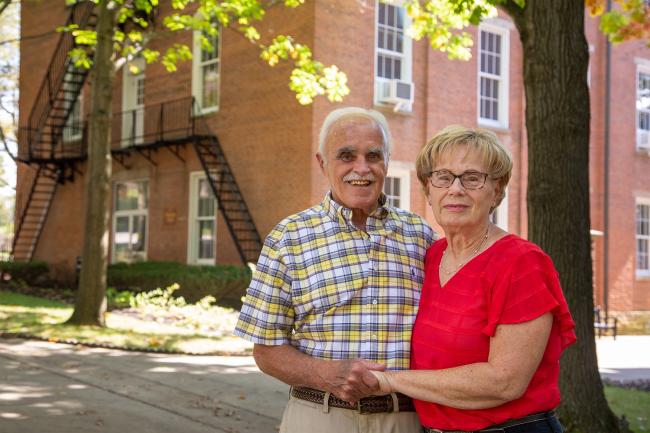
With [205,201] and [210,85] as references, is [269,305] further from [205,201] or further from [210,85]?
[210,85]

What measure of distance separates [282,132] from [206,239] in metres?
3.90

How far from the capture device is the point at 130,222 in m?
21.5

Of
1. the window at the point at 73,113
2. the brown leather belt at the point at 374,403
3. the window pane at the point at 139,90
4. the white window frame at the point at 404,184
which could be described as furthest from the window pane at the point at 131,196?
the brown leather belt at the point at 374,403

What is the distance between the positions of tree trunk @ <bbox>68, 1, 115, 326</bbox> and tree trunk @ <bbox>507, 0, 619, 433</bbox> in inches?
317

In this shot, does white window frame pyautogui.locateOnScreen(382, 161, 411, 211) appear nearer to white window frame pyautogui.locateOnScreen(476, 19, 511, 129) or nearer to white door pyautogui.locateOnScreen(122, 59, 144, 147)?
white window frame pyautogui.locateOnScreen(476, 19, 511, 129)

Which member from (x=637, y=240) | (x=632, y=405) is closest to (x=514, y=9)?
(x=632, y=405)

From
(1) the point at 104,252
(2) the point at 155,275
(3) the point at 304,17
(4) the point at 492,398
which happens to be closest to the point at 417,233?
(4) the point at 492,398

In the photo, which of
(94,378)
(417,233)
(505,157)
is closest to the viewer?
(505,157)

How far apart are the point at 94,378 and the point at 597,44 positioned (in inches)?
677

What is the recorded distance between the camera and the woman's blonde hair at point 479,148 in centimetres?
266

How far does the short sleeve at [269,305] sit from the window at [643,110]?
20.8 metres

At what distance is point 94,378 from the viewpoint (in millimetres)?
8391

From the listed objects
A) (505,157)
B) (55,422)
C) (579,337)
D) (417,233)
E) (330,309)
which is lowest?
(55,422)

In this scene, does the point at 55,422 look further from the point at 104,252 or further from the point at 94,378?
the point at 104,252
